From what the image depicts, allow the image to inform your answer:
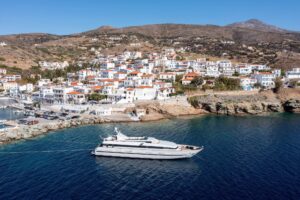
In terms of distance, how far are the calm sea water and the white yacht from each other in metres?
1.01

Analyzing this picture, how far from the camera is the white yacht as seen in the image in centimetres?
4028

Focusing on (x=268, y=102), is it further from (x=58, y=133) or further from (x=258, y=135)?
(x=58, y=133)

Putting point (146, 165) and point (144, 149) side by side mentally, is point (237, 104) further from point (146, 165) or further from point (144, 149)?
point (146, 165)

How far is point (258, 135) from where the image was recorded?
171 feet

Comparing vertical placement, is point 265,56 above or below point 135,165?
above

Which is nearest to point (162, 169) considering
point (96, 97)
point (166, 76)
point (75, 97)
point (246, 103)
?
point (246, 103)

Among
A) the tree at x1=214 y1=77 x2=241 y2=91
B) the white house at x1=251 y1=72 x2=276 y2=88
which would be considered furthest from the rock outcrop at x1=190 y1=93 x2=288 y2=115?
the white house at x1=251 y1=72 x2=276 y2=88

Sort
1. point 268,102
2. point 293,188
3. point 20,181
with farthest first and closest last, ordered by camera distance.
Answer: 1. point 268,102
2. point 20,181
3. point 293,188

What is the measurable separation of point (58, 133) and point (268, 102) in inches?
1990

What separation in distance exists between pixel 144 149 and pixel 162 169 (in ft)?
15.5

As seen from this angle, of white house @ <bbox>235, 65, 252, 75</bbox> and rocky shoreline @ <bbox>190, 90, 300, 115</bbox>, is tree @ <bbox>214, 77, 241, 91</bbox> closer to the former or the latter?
rocky shoreline @ <bbox>190, 90, 300, 115</bbox>

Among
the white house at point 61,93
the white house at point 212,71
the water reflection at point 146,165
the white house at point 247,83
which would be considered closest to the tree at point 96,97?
the white house at point 61,93

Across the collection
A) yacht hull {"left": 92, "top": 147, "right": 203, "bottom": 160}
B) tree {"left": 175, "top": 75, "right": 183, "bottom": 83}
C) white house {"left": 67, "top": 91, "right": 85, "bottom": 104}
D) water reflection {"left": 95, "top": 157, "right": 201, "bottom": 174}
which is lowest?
water reflection {"left": 95, "top": 157, "right": 201, "bottom": 174}

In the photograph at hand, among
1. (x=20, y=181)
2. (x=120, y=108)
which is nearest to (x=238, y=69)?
(x=120, y=108)
